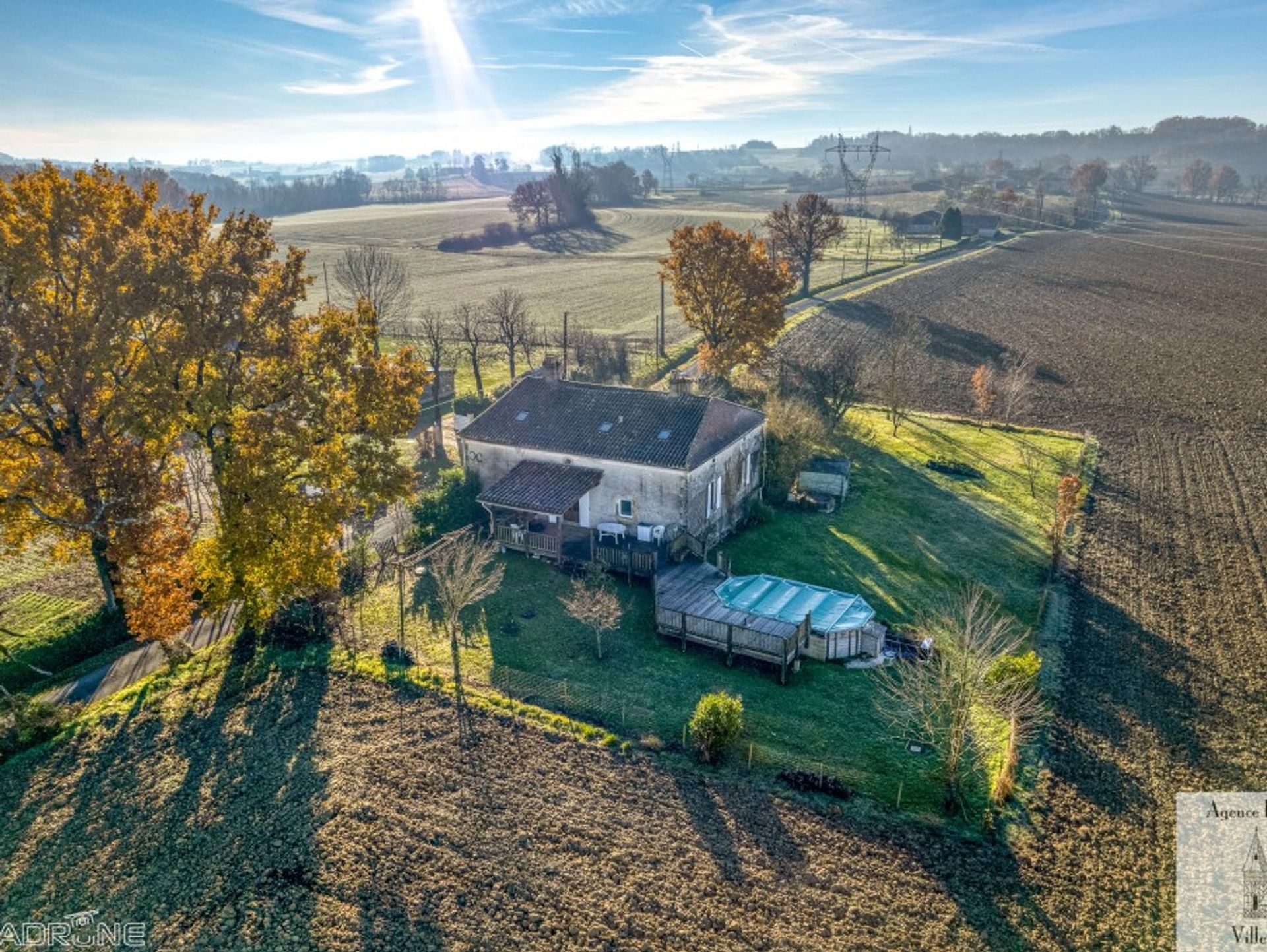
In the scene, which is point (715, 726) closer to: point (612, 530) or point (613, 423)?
point (612, 530)

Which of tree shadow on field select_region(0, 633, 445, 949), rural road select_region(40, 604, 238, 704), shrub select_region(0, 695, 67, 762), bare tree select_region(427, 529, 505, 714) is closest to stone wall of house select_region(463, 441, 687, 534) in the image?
bare tree select_region(427, 529, 505, 714)

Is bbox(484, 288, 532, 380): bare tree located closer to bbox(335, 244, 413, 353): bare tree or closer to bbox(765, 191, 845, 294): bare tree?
bbox(335, 244, 413, 353): bare tree

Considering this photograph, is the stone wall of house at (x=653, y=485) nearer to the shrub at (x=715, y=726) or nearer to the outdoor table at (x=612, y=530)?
the outdoor table at (x=612, y=530)

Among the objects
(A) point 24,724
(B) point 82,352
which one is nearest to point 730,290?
(B) point 82,352

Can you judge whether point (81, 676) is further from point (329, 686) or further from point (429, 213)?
point (429, 213)

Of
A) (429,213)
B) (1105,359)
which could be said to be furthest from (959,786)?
(429,213)
